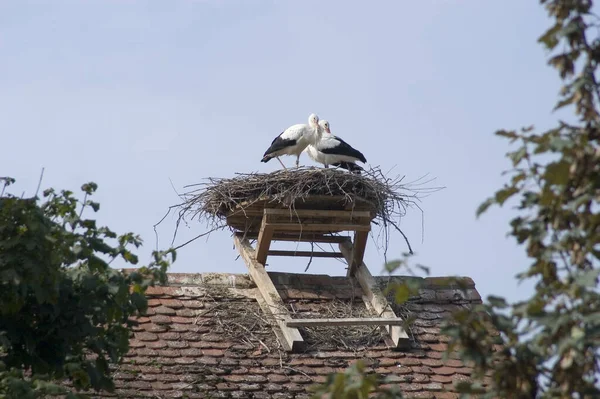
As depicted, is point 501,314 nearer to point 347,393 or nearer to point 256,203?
point 347,393

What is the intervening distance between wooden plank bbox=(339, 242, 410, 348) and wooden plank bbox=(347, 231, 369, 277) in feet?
0.14

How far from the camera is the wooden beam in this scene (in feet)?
30.0

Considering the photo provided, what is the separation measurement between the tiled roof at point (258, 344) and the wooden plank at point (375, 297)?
85mm

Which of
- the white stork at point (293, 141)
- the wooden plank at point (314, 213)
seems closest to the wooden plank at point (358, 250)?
the wooden plank at point (314, 213)

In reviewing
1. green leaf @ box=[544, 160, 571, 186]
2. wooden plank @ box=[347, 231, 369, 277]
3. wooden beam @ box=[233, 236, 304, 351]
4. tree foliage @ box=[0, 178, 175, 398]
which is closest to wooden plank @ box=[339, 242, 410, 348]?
wooden plank @ box=[347, 231, 369, 277]

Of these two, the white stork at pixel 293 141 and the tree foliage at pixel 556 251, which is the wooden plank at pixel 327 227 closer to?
the white stork at pixel 293 141

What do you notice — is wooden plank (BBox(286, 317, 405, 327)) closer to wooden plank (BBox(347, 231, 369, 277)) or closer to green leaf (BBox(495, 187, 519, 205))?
wooden plank (BBox(347, 231, 369, 277))

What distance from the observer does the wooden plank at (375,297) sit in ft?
30.7

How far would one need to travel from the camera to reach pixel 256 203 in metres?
10.6

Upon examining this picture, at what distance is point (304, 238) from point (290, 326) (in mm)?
1719

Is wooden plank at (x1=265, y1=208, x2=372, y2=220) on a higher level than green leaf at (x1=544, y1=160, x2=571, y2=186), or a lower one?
higher

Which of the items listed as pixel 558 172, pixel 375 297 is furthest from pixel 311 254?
pixel 558 172

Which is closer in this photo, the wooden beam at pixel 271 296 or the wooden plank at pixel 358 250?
the wooden beam at pixel 271 296

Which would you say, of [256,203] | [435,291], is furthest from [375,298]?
[256,203]
